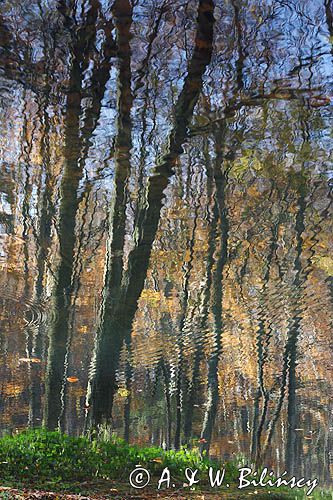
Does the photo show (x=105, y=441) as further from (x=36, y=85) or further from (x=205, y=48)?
(x=205, y=48)

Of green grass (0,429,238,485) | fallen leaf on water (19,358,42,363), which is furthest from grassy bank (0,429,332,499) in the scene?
fallen leaf on water (19,358,42,363)

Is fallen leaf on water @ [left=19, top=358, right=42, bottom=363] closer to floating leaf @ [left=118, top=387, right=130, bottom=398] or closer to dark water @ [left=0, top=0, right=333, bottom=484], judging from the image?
dark water @ [left=0, top=0, right=333, bottom=484]

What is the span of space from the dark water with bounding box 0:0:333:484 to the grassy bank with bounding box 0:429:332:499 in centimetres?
103

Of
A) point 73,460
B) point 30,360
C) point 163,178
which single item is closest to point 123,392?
point 30,360

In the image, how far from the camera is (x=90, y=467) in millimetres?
4246

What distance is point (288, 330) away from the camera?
11.0 metres

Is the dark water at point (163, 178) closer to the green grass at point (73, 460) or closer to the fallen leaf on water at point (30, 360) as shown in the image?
the green grass at point (73, 460)

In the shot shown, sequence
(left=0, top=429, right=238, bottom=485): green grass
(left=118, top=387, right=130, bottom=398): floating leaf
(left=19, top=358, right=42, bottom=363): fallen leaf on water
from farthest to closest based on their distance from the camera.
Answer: (left=118, top=387, right=130, bottom=398): floating leaf, (left=19, top=358, right=42, bottom=363): fallen leaf on water, (left=0, top=429, right=238, bottom=485): green grass

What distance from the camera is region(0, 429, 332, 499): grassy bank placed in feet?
12.2

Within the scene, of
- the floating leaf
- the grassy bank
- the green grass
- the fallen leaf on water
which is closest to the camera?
the grassy bank

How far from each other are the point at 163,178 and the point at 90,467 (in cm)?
311

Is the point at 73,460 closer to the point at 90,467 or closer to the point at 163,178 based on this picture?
the point at 90,467

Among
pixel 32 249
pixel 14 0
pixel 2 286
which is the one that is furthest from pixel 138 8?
pixel 2 286

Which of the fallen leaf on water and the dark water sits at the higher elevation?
the dark water
